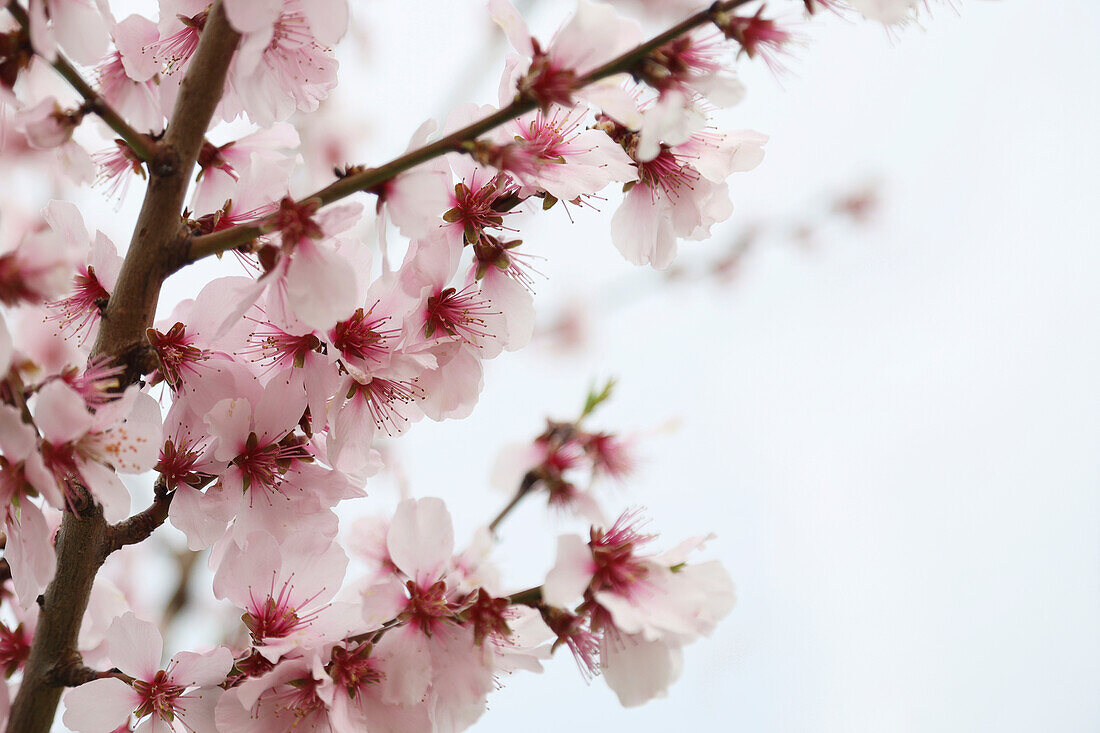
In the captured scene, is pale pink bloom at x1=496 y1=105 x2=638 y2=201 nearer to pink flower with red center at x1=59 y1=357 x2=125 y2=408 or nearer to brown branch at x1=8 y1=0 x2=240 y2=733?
brown branch at x1=8 y1=0 x2=240 y2=733

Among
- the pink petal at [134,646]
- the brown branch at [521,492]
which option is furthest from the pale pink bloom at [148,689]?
the brown branch at [521,492]

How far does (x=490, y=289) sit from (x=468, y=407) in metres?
0.12

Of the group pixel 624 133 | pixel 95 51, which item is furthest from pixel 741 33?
pixel 95 51

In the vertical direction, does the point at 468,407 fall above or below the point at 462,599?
above

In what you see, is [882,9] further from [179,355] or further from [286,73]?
[179,355]

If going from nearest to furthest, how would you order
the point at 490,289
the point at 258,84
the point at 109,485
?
the point at 109,485, the point at 258,84, the point at 490,289

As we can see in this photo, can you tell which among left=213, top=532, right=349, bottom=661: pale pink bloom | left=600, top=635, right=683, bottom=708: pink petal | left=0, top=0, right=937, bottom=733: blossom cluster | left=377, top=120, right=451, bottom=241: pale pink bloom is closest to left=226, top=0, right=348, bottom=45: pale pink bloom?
left=0, top=0, right=937, bottom=733: blossom cluster

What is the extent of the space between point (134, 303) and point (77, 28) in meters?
0.21

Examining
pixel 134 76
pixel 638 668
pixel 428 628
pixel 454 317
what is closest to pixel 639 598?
pixel 638 668

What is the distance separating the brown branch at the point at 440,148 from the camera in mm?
614

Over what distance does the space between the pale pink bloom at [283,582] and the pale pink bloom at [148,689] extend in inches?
2.0

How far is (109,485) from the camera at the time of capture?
24.8 inches

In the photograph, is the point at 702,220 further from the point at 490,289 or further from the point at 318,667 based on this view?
the point at 318,667

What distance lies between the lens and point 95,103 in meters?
0.63
